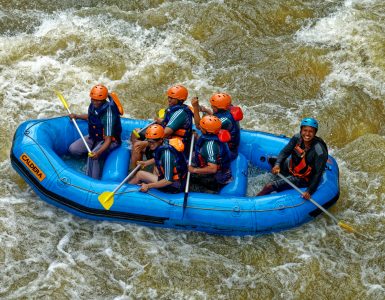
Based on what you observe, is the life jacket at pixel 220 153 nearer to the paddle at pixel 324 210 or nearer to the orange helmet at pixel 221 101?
the orange helmet at pixel 221 101

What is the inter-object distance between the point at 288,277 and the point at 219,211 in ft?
3.80

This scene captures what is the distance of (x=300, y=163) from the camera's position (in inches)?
268

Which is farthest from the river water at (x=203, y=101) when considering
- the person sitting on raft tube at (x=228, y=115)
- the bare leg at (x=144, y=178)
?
the person sitting on raft tube at (x=228, y=115)

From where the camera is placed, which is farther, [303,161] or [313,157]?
[303,161]

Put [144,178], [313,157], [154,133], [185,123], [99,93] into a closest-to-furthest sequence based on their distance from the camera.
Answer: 1. [154,133]
2. [313,157]
3. [144,178]
4. [99,93]
5. [185,123]

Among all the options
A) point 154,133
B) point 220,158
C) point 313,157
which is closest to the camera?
point 154,133

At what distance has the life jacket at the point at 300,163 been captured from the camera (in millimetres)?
6715

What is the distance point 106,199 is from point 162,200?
69 centimetres

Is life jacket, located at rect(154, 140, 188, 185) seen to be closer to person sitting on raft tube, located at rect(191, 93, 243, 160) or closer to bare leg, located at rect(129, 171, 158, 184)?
bare leg, located at rect(129, 171, 158, 184)

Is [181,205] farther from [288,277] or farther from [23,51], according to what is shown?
[23,51]

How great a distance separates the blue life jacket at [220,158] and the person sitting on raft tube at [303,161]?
1.89ft

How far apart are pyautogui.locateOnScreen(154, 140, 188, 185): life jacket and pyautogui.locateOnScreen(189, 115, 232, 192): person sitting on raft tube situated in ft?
0.41

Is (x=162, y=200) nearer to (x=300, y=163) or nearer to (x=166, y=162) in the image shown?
(x=166, y=162)

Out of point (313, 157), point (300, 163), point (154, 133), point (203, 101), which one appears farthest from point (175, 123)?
point (203, 101)
